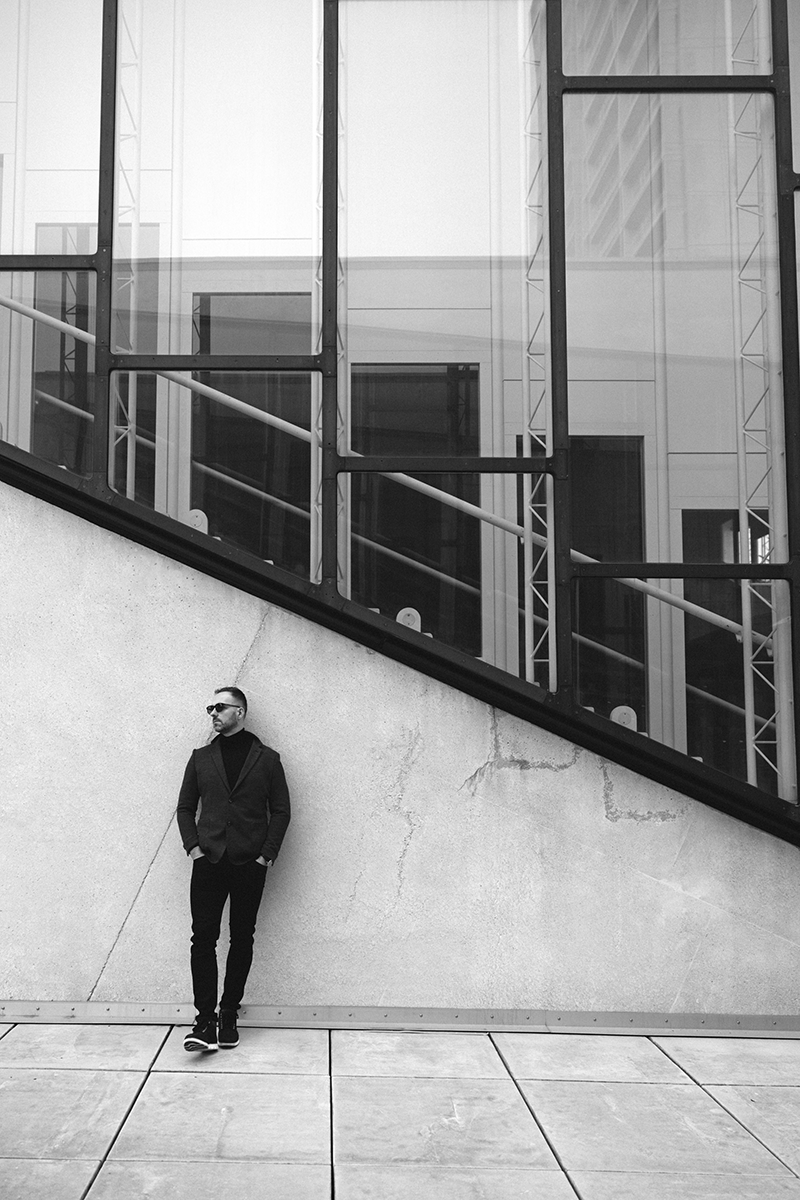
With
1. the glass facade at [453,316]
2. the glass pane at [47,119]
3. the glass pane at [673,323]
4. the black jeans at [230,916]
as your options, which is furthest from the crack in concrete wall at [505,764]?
the glass pane at [47,119]

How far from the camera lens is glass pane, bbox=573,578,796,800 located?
6.60 meters

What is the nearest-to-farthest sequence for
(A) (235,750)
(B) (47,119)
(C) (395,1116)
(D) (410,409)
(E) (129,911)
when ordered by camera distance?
1. (C) (395,1116)
2. (A) (235,750)
3. (E) (129,911)
4. (D) (410,409)
5. (B) (47,119)

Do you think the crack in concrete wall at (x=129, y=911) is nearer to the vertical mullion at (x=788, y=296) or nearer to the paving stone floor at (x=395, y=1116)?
the paving stone floor at (x=395, y=1116)

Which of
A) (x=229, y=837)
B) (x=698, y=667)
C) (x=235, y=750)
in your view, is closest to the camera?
(x=229, y=837)

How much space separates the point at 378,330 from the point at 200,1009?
385cm

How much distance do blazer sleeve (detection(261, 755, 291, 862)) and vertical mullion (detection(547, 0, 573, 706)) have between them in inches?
63.8

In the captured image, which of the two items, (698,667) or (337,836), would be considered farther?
(698,667)

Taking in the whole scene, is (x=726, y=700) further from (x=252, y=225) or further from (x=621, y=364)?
(x=252, y=225)

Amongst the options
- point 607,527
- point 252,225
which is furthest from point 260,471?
point 607,527

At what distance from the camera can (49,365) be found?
6.72 meters

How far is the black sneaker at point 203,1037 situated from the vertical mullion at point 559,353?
8.30ft

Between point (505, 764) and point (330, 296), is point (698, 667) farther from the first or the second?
point (330, 296)

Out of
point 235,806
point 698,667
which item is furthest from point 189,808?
point 698,667

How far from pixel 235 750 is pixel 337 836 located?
0.78 m
